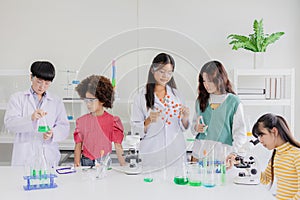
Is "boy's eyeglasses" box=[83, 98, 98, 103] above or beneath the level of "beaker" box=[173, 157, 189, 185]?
above

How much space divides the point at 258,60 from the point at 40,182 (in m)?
1.83

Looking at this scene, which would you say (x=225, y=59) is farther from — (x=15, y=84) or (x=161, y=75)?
(x=15, y=84)

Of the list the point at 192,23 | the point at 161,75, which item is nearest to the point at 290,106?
the point at 192,23

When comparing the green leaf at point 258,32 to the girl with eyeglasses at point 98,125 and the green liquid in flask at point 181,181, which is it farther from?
the green liquid in flask at point 181,181

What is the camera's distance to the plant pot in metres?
2.62

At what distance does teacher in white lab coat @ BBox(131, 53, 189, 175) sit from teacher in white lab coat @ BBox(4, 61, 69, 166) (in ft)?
1.61

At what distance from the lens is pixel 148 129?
174 cm

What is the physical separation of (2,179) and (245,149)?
1.10 metres

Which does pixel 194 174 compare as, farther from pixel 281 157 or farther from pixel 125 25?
pixel 125 25

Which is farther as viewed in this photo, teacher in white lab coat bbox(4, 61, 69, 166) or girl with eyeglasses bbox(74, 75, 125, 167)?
teacher in white lab coat bbox(4, 61, 69, 166)

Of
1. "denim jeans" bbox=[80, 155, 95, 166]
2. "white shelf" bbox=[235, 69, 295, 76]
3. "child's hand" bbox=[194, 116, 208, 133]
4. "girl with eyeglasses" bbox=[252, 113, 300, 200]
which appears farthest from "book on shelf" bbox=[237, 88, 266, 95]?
"denim jeans" bbox=[80, 155, 95, 166]

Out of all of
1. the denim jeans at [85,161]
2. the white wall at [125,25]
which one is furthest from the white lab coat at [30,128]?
the white wall at [125,25]

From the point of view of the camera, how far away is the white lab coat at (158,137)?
5.61ft

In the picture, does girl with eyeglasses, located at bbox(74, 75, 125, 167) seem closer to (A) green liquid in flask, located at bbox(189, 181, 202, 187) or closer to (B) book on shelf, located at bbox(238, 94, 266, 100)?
(A) green liquid in flask, located at bbox(189, 181, 202, 187)
